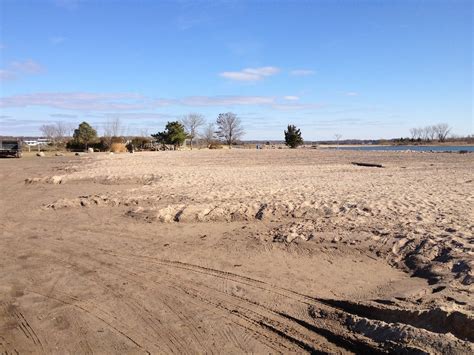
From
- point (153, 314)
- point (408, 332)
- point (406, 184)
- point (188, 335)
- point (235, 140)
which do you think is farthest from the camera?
point (235, 140)

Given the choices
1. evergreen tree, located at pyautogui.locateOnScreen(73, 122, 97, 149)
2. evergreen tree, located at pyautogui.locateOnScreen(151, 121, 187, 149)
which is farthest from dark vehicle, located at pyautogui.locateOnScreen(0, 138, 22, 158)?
evergreen tree, located at pyautogui.locateOnScreen(151, 121, 187, 149)

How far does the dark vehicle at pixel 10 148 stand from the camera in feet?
132

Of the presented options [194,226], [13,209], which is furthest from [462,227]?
[13,209]

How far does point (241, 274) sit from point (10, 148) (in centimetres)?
4111

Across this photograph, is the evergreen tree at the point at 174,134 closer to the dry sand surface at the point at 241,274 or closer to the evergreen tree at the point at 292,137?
the evergreen tree at the point at 292,137

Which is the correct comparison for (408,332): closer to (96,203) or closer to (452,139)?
(96,203)

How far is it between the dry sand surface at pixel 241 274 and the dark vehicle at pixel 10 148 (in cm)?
3229

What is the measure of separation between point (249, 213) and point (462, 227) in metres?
4.37

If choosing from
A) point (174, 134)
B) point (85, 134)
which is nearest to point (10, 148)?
point (85, 134)

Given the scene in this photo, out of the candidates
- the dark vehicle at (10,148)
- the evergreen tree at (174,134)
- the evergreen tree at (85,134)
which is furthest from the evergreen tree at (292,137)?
the dark vehicle at (10,148)

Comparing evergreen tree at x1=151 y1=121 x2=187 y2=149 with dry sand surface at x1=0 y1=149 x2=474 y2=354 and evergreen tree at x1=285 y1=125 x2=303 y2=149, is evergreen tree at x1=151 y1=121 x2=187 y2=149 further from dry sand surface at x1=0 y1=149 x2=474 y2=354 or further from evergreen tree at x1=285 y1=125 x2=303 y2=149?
dry sand surface at x1=0 y1=149 x2=474 y2=354

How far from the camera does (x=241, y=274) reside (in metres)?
6.17

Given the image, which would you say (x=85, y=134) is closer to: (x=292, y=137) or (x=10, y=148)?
(x=10, y=148)

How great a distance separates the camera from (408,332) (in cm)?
388
